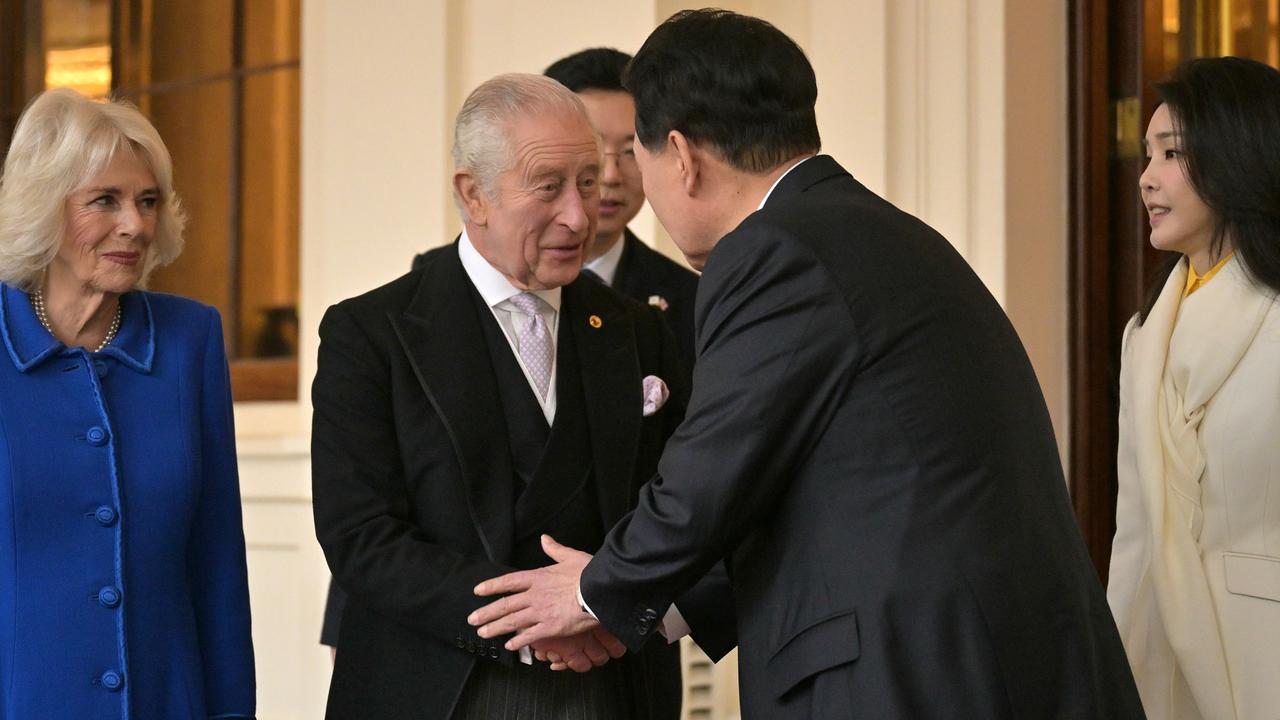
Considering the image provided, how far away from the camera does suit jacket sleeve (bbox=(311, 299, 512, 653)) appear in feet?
6.97

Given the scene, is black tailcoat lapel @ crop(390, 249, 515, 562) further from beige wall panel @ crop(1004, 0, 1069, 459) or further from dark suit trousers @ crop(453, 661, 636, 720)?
beige wall panel @ crop(1004, 0, 1069, 459)

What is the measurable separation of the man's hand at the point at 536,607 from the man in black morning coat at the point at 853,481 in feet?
0.34

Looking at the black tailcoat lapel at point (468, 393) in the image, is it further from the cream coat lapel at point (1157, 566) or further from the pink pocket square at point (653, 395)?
the cream coat lapel at point (1157, 566)

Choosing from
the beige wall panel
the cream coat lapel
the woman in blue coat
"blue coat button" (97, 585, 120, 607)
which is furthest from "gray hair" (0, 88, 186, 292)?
the beige wall panel

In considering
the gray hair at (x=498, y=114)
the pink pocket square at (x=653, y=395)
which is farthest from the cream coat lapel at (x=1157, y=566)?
the gray hair at (x=498, y=114)

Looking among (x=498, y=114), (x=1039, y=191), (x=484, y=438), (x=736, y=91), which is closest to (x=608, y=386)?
(x=484, y=438)

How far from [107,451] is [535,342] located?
67cm

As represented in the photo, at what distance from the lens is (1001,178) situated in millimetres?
3607

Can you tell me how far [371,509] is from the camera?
7.14 ft

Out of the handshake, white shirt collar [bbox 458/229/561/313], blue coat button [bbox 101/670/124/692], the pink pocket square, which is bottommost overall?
blue coat button [bbox 101/670/124/692]

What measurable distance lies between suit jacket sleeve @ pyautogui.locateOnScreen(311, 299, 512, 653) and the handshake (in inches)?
1.3

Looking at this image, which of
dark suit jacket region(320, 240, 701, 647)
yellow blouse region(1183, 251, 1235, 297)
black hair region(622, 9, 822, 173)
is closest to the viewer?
black hair region(622, 9, 822, 173)

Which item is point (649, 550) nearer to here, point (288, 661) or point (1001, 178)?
point (1001, 178)

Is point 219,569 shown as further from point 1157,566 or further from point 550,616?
point 1157,566
